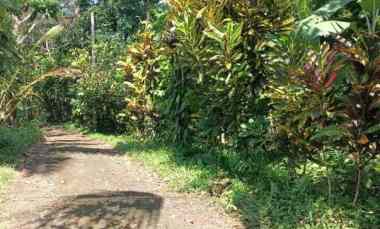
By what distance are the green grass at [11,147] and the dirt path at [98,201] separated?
0.65ft

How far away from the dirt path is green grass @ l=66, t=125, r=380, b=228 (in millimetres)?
261

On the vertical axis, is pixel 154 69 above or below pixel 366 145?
above

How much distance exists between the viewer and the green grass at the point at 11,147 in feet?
25.7

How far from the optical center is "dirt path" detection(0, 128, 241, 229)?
543 cm

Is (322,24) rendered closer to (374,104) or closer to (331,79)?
(331,79)

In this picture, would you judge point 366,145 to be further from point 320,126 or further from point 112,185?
point 112,185

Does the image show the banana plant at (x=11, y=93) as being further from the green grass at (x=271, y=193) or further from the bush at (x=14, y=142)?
the green grass at (x=271, y=193)

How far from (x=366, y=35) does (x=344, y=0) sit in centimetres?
60

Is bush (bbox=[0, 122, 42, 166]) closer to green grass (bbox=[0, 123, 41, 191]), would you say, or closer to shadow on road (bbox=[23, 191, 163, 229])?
green grass (bbox=[0, 123, 41, 191])

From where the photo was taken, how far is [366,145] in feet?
Result: 15.9

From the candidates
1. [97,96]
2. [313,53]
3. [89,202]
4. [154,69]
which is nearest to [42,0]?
[97,96]

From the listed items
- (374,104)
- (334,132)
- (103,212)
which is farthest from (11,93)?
(374,104)

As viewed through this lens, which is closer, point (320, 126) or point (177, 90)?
Answer: point (320, 126)

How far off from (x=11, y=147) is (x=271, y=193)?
21.9 feet
